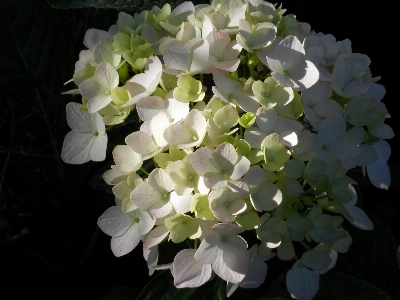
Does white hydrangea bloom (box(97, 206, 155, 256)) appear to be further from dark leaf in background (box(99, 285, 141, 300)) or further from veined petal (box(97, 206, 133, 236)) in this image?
dark leaf in background (box(99, 285, 141, 300))

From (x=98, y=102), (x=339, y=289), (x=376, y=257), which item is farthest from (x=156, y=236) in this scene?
(x=376, y=257)

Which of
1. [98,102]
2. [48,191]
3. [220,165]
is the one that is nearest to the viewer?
[220,165]

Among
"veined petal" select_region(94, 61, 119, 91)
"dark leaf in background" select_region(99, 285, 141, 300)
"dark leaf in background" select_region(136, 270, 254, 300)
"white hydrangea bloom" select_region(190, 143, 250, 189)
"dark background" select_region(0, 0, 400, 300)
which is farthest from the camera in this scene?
"dark background" select_region(0, 0, 400, 300)

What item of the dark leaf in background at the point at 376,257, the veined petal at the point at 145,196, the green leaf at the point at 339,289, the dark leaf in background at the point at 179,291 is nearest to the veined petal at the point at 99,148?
the veined petal at the point at 145,196

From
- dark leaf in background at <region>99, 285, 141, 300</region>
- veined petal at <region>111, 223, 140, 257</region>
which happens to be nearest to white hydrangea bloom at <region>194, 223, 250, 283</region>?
veined petal at <region>111, 223, 140, 257</region>

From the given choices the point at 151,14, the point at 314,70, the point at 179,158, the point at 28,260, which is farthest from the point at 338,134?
the point at 28,260

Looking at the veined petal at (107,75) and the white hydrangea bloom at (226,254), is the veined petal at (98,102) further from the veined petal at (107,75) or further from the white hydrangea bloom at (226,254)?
the white hydrangea bloom at (226,254)

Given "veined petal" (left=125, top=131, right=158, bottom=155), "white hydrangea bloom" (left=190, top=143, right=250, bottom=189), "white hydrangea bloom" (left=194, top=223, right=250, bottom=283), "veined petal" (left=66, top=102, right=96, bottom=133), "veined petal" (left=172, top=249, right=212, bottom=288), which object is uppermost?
"white hydrangea bloom" (left=190, top=143, right=250, bottom=189)

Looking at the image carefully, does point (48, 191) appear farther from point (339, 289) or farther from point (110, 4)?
point (339, 289)
